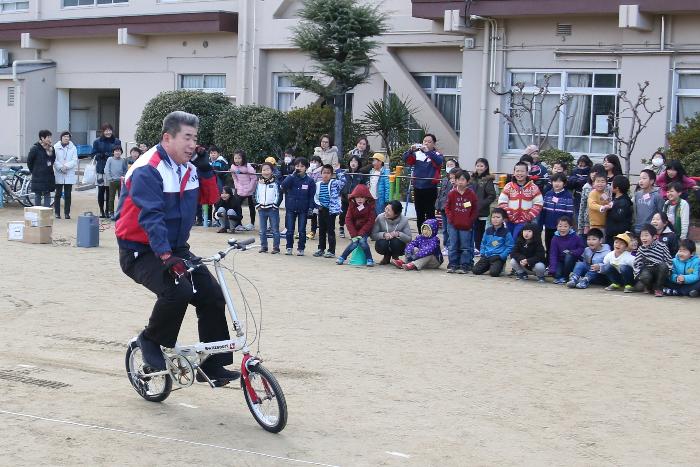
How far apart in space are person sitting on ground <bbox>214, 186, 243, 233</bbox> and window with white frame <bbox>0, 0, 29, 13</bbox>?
18258 mm

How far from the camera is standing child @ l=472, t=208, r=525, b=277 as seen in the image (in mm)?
14742

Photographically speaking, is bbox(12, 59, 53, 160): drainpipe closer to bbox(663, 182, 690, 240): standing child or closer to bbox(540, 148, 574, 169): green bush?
bbox(540, 148, 574, 169): green bush

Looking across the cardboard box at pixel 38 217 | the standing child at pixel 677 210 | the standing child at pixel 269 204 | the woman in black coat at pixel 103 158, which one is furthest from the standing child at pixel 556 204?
the woman in black coat at pixel 103 158

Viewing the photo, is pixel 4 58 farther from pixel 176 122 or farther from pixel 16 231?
pixel 176 122

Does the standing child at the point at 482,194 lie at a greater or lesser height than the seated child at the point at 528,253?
greater

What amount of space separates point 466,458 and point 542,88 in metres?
17.2

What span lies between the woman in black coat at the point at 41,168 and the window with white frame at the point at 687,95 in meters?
12.5

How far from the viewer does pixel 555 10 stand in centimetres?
2188

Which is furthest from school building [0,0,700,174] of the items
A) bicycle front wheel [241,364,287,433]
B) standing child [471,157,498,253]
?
bicycle front wheel [241,364,287,433]

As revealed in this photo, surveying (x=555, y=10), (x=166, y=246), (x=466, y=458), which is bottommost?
(x=466, y=458)

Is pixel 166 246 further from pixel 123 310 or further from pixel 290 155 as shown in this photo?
pixel 290 155

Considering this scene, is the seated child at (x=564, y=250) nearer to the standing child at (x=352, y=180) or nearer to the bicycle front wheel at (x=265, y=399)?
the standing child at (x=352, y=180)

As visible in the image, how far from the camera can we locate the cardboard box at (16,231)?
1741 cm

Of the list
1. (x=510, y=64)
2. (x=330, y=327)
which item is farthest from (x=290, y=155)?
(x=330, y=327)
